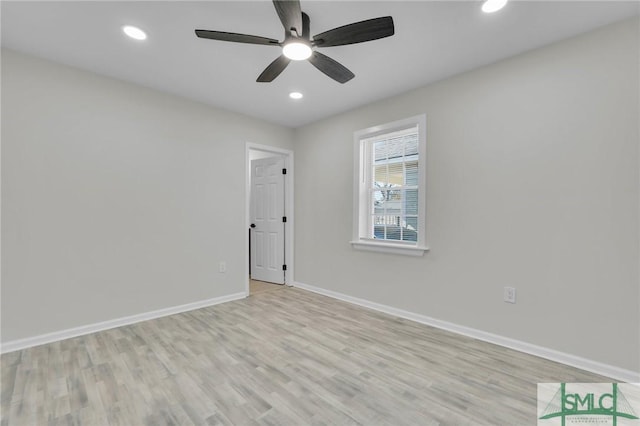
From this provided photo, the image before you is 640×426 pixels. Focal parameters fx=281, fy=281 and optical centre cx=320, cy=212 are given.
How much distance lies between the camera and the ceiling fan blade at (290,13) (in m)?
1.50

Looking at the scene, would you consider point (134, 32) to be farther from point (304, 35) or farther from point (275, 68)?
point (304, 35)

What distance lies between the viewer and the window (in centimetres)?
314

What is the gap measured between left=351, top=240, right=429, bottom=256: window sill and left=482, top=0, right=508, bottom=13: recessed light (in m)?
2.09

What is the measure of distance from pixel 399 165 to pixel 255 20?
2.17 meters

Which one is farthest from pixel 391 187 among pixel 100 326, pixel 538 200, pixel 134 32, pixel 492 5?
pixel 100 326

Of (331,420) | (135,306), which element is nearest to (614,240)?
(331,420)

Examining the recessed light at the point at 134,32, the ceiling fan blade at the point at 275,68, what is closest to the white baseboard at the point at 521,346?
the ceiling fan blade at the point at 275,68

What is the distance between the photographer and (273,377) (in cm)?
205

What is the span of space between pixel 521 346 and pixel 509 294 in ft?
1.44

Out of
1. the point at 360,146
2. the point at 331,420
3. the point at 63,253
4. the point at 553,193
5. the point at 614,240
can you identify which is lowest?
the point at 331,420

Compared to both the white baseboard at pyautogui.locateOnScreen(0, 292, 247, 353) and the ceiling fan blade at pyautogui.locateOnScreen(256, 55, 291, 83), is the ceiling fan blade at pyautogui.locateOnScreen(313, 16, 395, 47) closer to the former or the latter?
the ceiling fan blade at pyautogui.locateOnScreen(256, 55, 291, 83)

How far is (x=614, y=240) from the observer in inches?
A: 81.6

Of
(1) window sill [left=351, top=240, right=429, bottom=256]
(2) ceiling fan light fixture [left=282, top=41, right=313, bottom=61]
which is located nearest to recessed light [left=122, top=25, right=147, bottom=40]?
(2) ceiling fan light fixture [left=282, top=41, right=313, bottom=61]

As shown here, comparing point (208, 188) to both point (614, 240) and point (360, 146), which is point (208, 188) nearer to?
point (360, 146)
